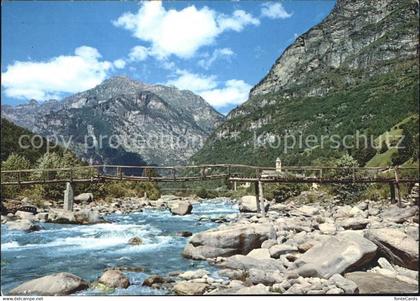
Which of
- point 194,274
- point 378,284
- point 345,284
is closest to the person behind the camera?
point 345,284

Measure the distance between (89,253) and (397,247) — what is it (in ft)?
21.7

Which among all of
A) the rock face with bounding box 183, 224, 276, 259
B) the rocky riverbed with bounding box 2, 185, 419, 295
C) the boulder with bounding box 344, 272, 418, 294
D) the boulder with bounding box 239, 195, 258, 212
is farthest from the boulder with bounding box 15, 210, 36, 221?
the boulder with bounding box 344, 272, 418, 294

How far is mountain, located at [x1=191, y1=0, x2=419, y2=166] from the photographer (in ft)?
31.2

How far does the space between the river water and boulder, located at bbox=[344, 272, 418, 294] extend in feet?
9.13

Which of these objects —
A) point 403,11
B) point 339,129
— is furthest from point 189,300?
point 339,129

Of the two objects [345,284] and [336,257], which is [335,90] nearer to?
[336,257]

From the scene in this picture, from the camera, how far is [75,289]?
258 inches

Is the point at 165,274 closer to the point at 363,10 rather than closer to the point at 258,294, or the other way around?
the point at 258,294

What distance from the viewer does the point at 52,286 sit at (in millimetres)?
6387

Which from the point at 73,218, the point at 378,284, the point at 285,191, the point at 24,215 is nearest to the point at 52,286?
the point at 378,284

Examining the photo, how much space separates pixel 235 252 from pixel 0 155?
132ft

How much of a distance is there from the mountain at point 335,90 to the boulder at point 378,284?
404 cm

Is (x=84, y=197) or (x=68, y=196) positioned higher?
(x=68, y=196)

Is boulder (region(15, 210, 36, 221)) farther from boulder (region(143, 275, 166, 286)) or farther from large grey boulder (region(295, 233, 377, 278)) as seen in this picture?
large grey boulder (region(295, 233, 377, 278))
